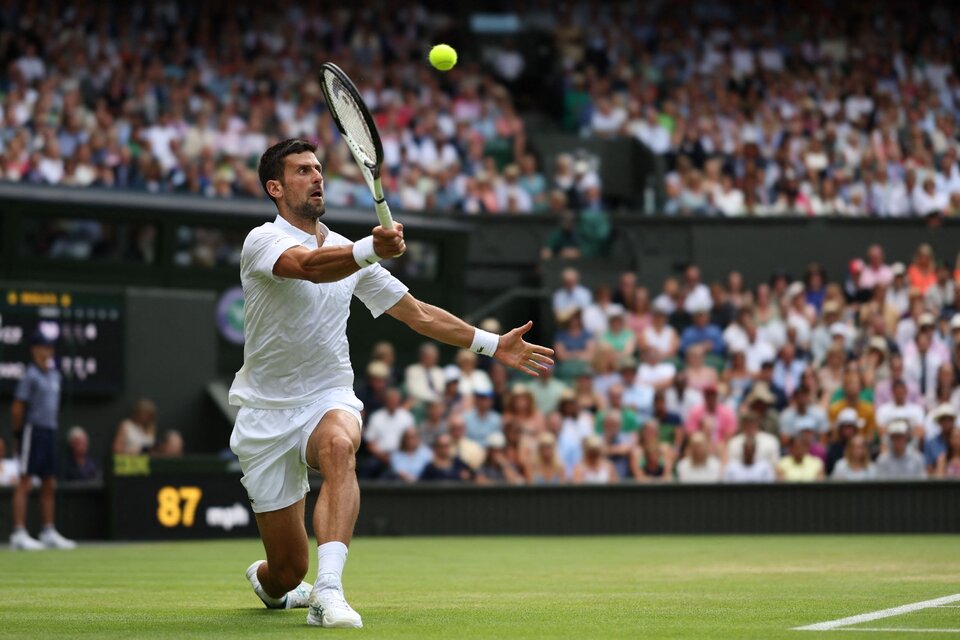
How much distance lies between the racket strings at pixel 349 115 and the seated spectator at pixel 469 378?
11642 millimetres

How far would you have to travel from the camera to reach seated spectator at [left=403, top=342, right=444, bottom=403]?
19.2 m

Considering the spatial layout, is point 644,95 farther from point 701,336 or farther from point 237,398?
point 237,398

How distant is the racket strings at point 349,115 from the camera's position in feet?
23.2

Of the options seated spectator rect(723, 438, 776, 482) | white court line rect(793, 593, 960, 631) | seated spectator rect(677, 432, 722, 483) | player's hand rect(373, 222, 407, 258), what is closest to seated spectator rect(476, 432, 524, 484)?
seated spectator rect(677, 432, 722, 483)

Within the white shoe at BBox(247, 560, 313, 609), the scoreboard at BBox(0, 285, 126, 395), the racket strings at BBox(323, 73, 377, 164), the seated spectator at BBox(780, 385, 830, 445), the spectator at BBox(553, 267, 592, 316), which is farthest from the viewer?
the spectator at BBox(553, 267, 592, 316)

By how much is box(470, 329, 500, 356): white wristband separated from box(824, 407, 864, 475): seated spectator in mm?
10739

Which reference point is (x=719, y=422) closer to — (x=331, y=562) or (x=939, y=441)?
(x=939, y=441)

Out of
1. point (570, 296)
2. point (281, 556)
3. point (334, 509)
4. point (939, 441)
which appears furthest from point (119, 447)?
point (334, 509)

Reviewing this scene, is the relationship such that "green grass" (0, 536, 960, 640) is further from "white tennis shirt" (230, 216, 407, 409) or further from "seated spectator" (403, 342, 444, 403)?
"seated spectator" (403, 342, 444, 403)

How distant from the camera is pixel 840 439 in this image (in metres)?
17.8

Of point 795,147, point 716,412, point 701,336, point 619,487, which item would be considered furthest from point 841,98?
point 619,487

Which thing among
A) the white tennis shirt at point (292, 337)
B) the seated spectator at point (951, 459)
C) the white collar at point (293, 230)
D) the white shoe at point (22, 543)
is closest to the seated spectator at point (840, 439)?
the seated spectator at point (951, 459)

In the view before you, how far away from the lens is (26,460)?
605 inches

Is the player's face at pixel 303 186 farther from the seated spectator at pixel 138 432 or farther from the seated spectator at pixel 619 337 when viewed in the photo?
the seated spectator at pixel 619 337
